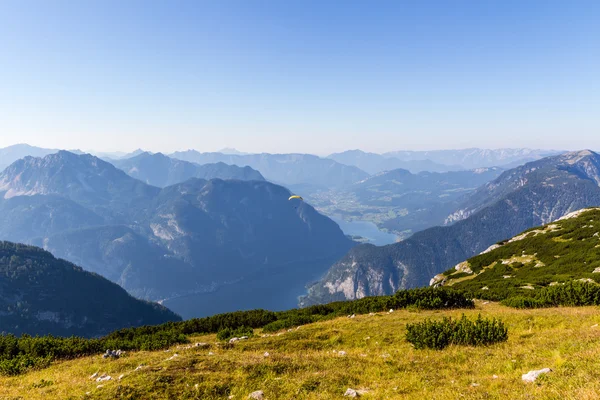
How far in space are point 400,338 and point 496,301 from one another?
1858cm

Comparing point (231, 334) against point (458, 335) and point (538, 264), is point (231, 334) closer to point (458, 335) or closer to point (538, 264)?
point (458, 335)

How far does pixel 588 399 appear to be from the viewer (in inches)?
316

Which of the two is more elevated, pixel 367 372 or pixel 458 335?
pixel 367 372

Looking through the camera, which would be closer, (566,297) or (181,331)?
(566,297)

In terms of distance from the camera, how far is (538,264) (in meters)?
59.1

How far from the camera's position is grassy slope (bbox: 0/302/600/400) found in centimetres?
1112

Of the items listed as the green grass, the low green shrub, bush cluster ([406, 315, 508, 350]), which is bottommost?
the green grass

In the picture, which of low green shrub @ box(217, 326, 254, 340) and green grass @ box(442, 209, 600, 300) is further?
green grass @ box(442, 209, 600, 300)

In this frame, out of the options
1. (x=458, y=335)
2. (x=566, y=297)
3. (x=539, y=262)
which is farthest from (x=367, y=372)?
(x=539, y=262)

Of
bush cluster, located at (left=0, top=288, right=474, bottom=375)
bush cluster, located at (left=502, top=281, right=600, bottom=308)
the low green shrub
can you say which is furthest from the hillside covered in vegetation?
the low green shrub

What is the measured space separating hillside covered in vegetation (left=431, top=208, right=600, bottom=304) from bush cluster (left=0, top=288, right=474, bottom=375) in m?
8.76

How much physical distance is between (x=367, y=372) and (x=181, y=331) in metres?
24.1

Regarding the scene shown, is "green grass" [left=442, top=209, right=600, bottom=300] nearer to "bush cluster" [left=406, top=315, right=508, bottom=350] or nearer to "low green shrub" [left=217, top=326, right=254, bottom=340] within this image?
"bush cluster" [left=406, top=315, right=508, bottom=350]

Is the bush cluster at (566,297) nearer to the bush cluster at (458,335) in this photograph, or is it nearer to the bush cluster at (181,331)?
the bush cluster at (181,331)
